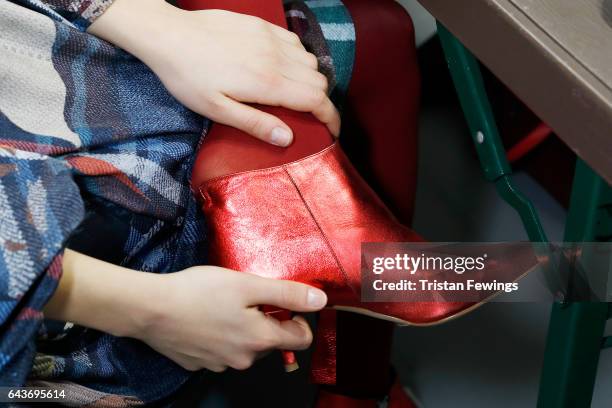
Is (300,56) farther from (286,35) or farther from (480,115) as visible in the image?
(480,115)

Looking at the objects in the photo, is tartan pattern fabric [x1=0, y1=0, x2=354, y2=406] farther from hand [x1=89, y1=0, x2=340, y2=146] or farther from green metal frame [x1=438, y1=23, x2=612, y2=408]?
green metal frame [x1=438, y1=23, x2=612, y2=408]

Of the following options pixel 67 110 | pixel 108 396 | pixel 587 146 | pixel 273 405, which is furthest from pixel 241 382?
pixel 587 146

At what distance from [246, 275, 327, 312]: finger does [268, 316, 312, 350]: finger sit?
24 millimetres

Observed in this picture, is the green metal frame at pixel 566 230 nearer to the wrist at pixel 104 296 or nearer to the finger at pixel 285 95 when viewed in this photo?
the finger at pixel 285 95

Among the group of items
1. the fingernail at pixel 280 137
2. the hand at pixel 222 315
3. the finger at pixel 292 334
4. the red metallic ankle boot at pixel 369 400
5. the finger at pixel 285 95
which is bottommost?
the red metallic ankle boot at pixel 369 400

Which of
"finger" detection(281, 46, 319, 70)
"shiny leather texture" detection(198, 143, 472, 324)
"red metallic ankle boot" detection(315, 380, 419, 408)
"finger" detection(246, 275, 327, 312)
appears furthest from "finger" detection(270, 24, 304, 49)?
"red metallic ankle boot" detection(315, 380, 419, 408)

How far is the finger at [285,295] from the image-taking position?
1.69 feet

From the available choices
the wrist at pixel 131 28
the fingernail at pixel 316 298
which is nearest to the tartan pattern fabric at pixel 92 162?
the wrist at pixel 131 28

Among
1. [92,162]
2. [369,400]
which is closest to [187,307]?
[92,162]

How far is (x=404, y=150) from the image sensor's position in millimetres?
742

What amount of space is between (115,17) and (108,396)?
1.00 ft

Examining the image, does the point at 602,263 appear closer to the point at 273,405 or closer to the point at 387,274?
the point at 387,274

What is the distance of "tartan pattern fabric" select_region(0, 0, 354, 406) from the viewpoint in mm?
469

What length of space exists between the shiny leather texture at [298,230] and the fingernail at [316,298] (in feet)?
0.07
